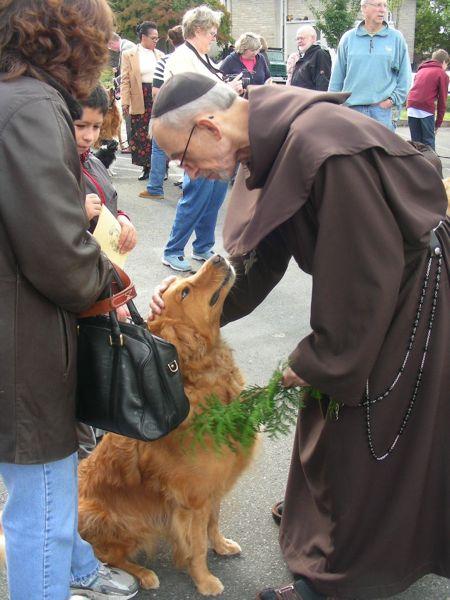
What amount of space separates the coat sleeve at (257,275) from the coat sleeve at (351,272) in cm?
53

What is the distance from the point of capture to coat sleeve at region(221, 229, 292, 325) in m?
2.43

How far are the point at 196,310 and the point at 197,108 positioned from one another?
826 millimetres

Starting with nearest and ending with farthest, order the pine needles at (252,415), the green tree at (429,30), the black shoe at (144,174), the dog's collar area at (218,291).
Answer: the pine needles at (252,415), the dog's collar area at (218,291), the black shoe at (144,174), the green tree at (429,30)

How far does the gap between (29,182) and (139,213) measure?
6602 mm

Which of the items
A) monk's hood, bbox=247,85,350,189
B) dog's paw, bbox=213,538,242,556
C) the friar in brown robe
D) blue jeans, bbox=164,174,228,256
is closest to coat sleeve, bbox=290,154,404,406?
the friar in brown robe

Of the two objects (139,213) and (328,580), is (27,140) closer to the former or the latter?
(328,580)

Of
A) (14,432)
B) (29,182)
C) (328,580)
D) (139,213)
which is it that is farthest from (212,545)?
(139,213)

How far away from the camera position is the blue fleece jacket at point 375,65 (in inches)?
276

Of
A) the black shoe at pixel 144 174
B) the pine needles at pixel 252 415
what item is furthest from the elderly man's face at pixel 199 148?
the black shoe at pixel 144 174

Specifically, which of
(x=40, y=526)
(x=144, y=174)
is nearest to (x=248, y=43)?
(x=144, y=174)

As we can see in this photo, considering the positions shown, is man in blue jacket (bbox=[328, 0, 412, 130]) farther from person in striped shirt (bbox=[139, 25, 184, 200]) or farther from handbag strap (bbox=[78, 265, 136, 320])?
handbag strap (bbox=[78, 265, 136, 320])

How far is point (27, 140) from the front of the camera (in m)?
1.53

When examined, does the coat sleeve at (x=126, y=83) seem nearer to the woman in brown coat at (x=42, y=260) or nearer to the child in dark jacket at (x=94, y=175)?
the child in dark jacket at (x=94, y=175)

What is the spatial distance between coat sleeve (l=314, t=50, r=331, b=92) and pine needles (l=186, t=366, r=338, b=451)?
696cm
